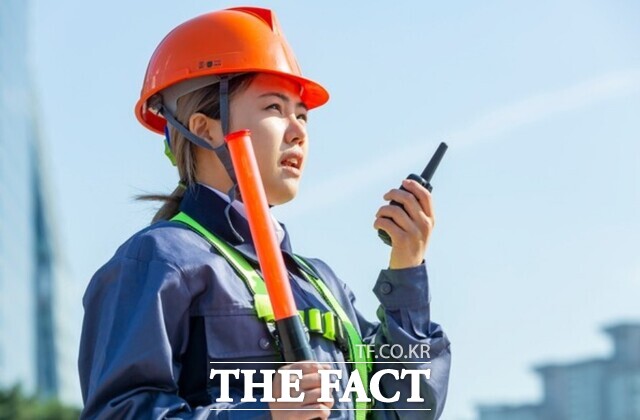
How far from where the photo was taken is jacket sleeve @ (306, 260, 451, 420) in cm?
529

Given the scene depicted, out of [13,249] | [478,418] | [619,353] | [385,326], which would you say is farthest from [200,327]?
[619,353]

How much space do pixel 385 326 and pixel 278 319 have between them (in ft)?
2.23

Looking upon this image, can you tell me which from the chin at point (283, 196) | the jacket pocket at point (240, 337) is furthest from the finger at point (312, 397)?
the chin at point (283, 196)

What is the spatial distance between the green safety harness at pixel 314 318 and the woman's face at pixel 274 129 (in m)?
0.23

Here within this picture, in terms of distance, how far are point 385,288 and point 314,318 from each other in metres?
0.28

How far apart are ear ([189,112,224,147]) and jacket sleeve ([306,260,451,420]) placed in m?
0.65

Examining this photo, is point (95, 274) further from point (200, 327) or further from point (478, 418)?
point (478, 418)

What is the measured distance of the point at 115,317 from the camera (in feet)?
16.1

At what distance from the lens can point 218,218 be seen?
5340 mm

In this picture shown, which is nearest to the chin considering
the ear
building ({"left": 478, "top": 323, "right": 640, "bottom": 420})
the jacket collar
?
the jacket collar

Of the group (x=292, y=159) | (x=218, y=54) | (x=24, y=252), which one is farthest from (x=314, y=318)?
(x=24, y=252)

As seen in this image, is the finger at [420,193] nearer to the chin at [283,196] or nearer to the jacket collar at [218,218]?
the chin at [283,196]

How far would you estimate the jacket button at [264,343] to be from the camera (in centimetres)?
504

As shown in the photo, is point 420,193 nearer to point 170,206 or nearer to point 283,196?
point 283,196
